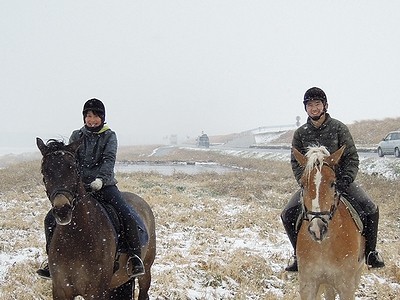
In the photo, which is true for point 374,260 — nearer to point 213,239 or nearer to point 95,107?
point 95,107

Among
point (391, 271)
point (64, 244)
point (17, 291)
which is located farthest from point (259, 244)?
point (64, 244)

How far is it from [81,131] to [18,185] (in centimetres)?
1618

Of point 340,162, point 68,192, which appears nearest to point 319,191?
point 340,162

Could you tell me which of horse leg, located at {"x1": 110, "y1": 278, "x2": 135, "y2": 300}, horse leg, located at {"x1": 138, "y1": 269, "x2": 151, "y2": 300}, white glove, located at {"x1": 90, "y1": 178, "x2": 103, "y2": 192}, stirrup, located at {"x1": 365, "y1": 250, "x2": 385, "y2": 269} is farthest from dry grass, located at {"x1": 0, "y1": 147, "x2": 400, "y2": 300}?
white glove, located at {"x1": 90, "y1": 178, "x2": 103, "y2": 192}

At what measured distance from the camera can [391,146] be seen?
2425 cm

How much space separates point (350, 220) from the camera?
513cm

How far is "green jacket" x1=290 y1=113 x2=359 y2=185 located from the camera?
5.23 m

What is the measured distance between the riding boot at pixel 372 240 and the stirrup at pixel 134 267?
3369 mm

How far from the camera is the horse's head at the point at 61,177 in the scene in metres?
3.96

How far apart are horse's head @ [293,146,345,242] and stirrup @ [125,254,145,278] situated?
240 centimetres

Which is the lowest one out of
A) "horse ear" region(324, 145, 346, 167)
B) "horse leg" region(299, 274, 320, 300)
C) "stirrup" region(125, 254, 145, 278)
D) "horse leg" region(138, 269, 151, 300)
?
"horse leg" region(138, 269, 151, 300)

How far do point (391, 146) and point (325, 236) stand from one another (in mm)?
22723

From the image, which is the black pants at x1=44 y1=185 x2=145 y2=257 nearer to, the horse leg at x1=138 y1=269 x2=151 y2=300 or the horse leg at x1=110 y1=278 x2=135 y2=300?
the horse leg at x1=110 y1=278 x2=135 y2=300

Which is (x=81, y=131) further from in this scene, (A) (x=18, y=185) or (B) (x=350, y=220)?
(A) (x=18, y=185)
